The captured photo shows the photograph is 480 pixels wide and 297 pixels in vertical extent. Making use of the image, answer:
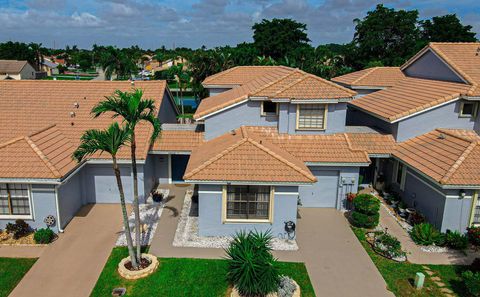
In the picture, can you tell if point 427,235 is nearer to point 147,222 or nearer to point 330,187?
point 330,187

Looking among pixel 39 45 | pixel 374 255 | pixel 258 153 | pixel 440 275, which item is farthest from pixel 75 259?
pixel 39 45

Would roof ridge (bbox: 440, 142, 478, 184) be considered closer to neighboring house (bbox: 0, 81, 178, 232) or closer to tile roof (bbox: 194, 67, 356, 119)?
tile roof (bbox: 194, 67, 356, 119)

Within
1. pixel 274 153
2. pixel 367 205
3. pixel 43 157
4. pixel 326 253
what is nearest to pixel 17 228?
pixel 43 157

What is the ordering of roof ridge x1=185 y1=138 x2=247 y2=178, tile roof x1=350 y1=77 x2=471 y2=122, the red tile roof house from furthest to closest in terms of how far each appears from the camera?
tile roof x1=350 y1=77 x2=471 y2=122 < the red tile roof house < roof ridge x1=185 y1=138 x2=247 y2=178

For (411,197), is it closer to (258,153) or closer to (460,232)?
(460,232)

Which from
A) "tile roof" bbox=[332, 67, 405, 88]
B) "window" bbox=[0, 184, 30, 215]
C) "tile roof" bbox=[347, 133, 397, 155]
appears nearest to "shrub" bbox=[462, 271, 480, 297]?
"tile roof" bbox=[347, 133, 397, 155]

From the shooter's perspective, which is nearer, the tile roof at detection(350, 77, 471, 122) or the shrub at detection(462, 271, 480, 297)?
the shrub at detection(462, 271, 480, 297)
